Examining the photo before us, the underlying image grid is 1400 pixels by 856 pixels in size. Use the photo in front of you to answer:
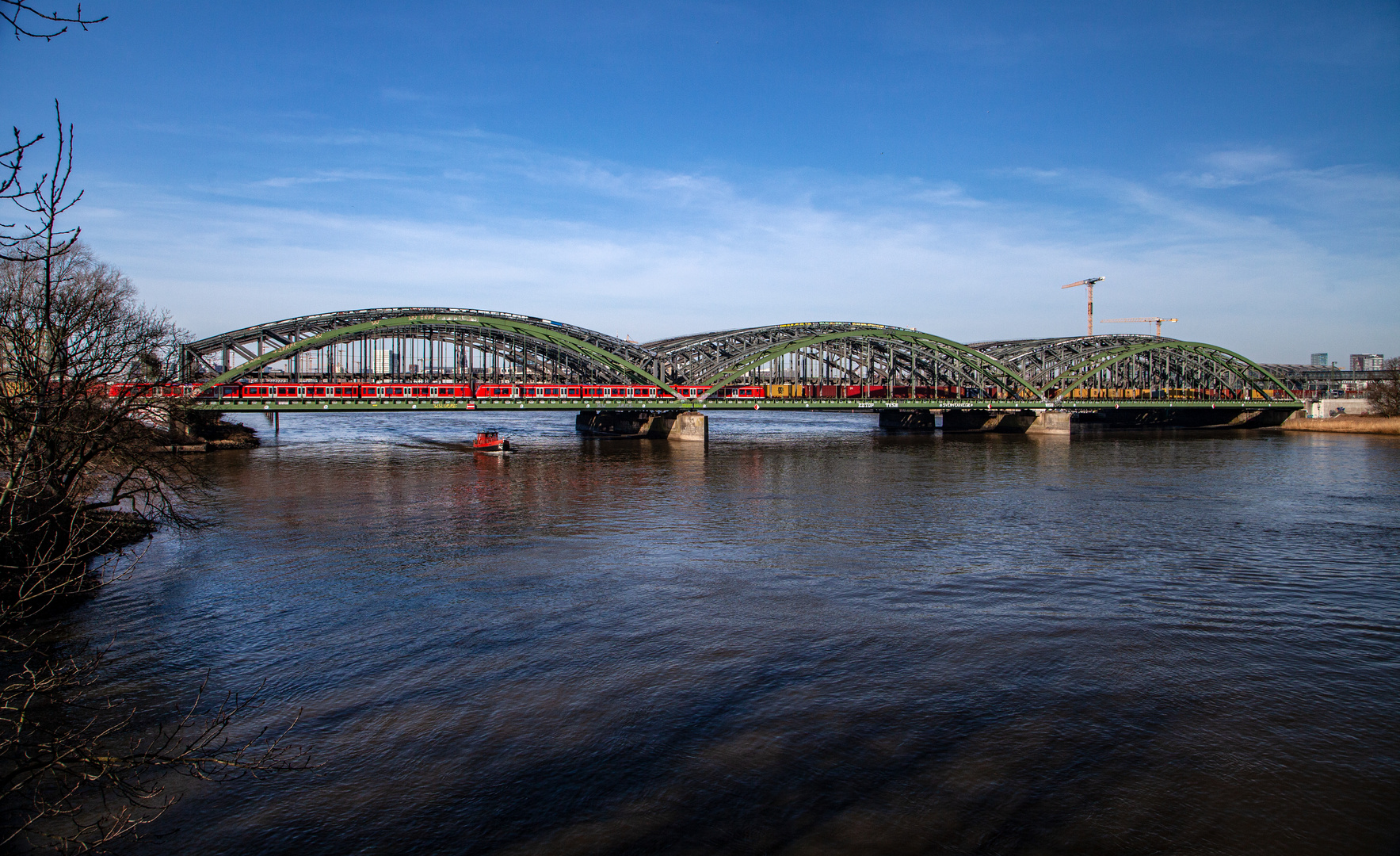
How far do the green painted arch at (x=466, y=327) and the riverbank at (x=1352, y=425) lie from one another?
89.2m

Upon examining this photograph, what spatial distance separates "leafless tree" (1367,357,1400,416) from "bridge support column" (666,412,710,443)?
296ft

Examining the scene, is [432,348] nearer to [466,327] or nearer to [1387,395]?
[466,327]

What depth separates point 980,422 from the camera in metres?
123

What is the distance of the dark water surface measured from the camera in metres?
11.9

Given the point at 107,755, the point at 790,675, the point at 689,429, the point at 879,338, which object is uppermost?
the point at 879,338

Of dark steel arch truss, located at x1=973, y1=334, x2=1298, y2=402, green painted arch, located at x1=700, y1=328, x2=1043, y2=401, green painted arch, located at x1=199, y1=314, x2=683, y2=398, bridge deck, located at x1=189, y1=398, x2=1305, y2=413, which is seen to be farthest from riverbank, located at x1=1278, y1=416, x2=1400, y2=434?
green painted arch, located at x1=199, y1=314, x2=683, y2=398

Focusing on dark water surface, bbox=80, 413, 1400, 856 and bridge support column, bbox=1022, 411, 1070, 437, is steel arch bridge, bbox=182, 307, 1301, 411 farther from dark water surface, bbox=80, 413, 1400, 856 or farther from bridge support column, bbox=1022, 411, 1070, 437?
dark water surface, bbox=80, 413, 1400, 856

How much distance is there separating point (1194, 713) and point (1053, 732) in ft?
10.5

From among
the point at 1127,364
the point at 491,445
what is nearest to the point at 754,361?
the point at 491,445

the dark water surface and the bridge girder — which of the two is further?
the bridge girder

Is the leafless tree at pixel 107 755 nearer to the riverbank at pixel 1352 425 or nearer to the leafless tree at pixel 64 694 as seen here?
the leafless tree at pixel 64 694

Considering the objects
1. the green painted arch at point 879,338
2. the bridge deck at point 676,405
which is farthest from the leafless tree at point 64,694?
the green painted arch at point 879,338

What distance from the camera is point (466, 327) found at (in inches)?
3610

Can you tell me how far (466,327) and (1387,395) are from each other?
119m
